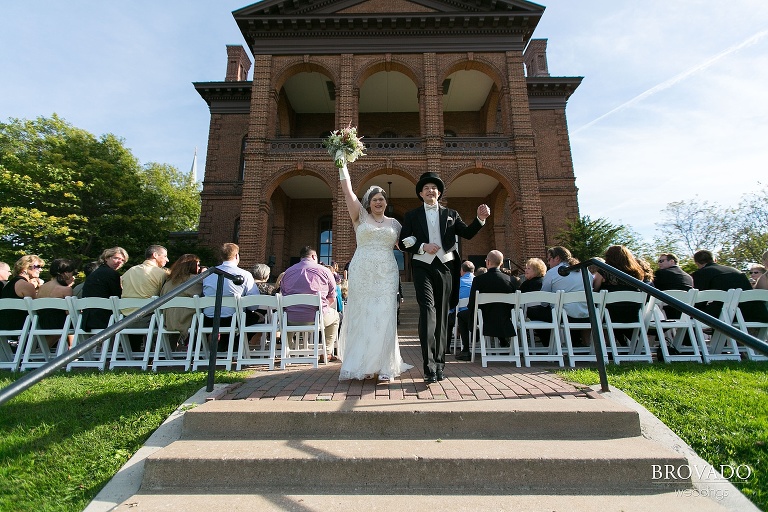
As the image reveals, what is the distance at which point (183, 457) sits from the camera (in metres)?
2.40

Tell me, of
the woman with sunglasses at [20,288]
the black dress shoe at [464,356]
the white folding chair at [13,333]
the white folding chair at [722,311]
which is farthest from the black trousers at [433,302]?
the woman with sunglasses at [20,288]

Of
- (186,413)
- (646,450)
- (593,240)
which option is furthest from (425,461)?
(593,240)

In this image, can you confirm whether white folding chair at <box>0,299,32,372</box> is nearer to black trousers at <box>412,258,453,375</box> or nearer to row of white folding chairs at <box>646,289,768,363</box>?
black trousers at <box>412,258,453,375</box>

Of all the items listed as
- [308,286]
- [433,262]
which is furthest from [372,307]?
[308,286]

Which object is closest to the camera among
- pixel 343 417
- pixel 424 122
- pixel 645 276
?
pixel 343 417

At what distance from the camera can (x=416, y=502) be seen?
2.14m

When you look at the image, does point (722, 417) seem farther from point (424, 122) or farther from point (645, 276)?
point (424, 122)

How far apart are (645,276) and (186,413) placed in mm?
5780

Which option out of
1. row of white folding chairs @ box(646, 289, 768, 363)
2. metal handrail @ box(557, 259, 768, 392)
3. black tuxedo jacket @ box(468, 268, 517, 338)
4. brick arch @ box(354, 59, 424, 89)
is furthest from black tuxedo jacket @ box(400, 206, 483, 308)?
brick arch @ box(354, 59, 424, 89)

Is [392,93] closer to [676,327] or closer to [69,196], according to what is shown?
[69,196]

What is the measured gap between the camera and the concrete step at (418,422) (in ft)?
9.02

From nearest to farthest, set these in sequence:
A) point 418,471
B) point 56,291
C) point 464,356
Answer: point 418,471, point 56,291, point 464,356

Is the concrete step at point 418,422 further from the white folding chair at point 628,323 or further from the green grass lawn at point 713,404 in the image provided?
the white folding chair at point 628,323

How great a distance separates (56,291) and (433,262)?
18.6ft
